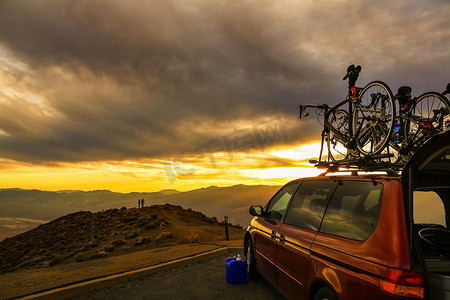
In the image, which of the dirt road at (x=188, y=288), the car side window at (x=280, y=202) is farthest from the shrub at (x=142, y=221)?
the car side window at (x=280, y=202)

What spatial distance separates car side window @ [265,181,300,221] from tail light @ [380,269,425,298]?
235 cm

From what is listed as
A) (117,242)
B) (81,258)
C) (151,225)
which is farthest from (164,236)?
(81,258)

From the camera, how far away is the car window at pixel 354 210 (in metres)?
2.76

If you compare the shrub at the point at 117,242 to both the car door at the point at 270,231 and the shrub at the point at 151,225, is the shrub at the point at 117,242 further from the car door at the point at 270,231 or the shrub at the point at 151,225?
the car door at the point at 270,231

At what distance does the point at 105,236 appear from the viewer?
897 inches

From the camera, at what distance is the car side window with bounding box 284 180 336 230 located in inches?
141

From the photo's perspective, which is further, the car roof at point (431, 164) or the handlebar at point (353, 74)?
the handlebar at point (353, 74)

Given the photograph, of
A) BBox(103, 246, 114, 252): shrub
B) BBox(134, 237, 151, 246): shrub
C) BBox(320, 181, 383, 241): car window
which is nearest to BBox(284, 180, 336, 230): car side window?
BBox(320, 181, 383, 241): car window

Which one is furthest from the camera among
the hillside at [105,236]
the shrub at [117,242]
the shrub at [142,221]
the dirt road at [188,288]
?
the shrub at [142,221]

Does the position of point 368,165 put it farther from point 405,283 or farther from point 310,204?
point 405,283

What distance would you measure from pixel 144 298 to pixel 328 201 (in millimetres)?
3534

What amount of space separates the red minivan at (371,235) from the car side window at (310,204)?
0.02 meters

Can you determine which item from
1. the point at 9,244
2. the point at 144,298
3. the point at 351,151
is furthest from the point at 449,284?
the point at 9,244

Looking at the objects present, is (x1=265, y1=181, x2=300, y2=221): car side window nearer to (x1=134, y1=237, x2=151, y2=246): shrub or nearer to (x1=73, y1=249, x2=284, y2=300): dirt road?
(x1=73, y1=249, x2=284, y2=300): dirt road
